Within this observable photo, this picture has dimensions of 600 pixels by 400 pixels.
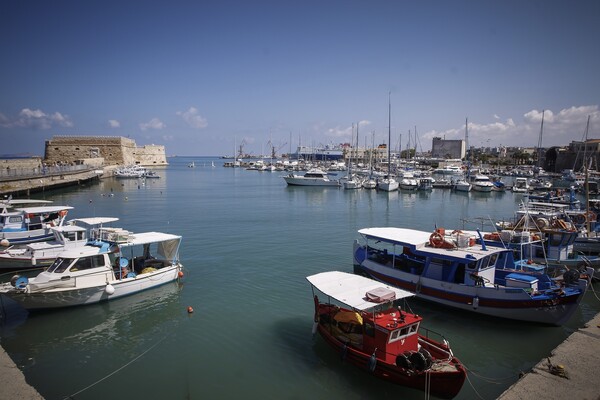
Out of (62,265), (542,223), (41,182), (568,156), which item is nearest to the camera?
(62,265)

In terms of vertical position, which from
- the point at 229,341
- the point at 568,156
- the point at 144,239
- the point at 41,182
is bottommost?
the point at 229,341

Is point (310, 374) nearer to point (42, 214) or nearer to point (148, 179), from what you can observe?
point (42, 214)

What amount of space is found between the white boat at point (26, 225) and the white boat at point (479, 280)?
21485 mm

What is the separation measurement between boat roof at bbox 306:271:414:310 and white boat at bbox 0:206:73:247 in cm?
1904

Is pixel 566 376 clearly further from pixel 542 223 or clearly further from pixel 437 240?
pixel 542 223

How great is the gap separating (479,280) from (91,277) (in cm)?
1697

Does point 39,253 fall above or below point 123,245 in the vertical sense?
below

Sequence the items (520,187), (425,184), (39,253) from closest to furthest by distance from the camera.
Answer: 1. (39,253)
2. (425,184)
3. (520,187)

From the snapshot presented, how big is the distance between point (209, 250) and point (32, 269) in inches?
417

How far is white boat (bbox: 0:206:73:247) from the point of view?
25.2 metres

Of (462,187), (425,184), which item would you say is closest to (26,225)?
(425,184)

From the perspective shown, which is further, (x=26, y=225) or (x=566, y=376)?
(x=26, y=225)

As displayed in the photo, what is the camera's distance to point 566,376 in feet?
35.1

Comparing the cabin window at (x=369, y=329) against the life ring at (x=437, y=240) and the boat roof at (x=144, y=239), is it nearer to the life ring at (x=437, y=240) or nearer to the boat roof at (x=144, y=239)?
the life ring at (x=437, y=240)
